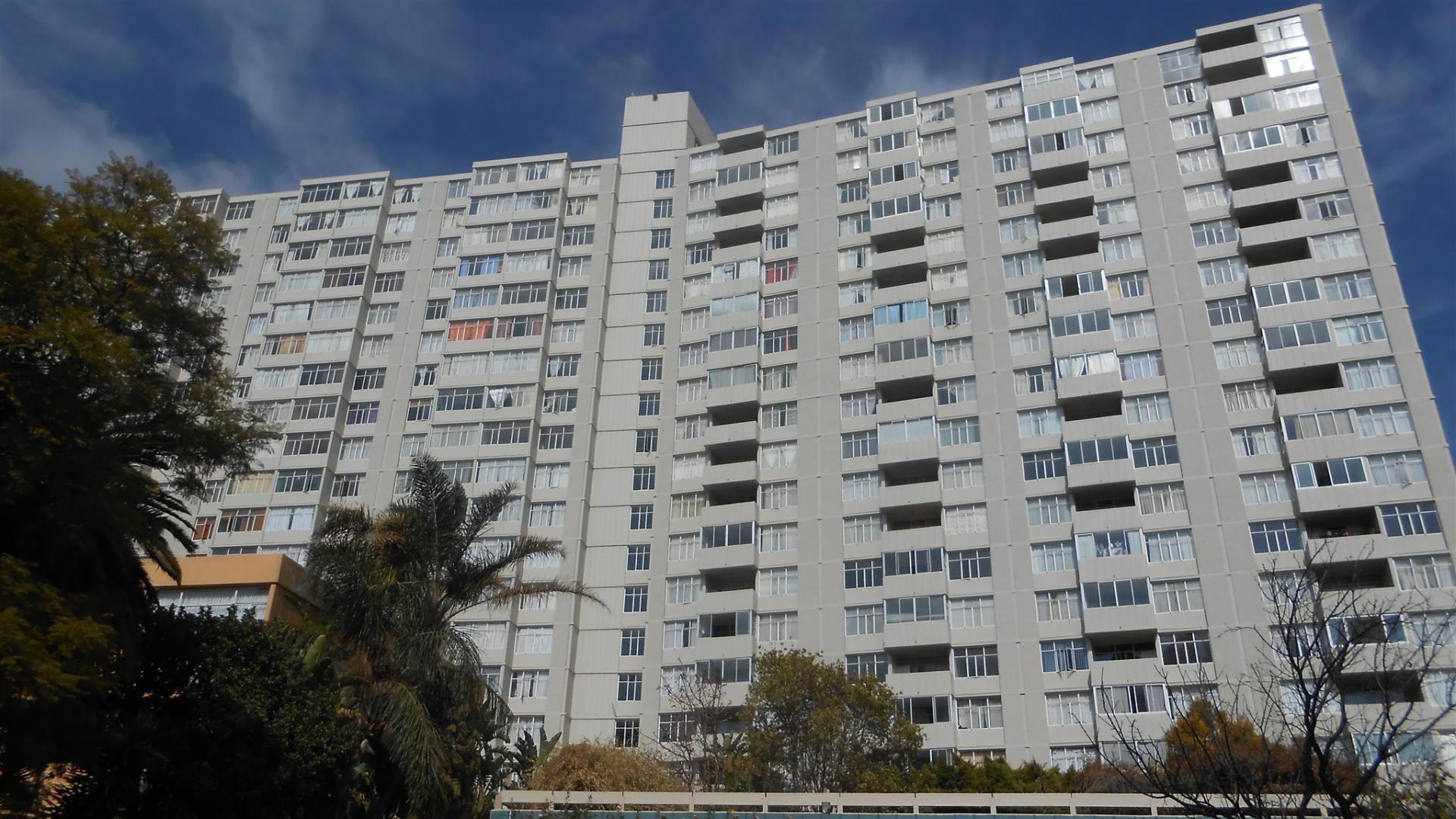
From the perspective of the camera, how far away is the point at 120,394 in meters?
25.3

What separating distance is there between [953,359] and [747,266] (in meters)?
16.5

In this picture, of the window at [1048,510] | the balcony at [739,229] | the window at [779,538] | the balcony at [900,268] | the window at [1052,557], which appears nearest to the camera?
the window at [1052,557]

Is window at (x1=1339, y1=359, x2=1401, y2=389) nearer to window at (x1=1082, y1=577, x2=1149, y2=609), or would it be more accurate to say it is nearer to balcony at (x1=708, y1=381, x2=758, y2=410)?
window at (x1=1082, y1=577, x2=1149, y2=609)

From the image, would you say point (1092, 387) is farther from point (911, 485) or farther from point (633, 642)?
point (633, 642)

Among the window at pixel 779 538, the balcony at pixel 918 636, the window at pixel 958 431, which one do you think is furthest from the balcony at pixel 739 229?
the balcony at pixel 918 636

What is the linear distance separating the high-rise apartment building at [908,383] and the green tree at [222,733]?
33.2 m

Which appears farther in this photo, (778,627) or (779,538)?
(779,538)

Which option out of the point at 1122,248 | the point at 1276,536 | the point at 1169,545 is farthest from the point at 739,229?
the point at 1276,536

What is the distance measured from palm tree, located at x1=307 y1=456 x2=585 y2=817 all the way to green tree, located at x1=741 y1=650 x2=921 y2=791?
16.6 meters

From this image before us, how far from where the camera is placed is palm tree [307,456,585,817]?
33.7 metres

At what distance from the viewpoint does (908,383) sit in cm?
7138

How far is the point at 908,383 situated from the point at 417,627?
42883 mm

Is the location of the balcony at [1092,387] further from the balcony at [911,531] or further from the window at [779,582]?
the window at [779,582]

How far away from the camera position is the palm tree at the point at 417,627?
33719mm
